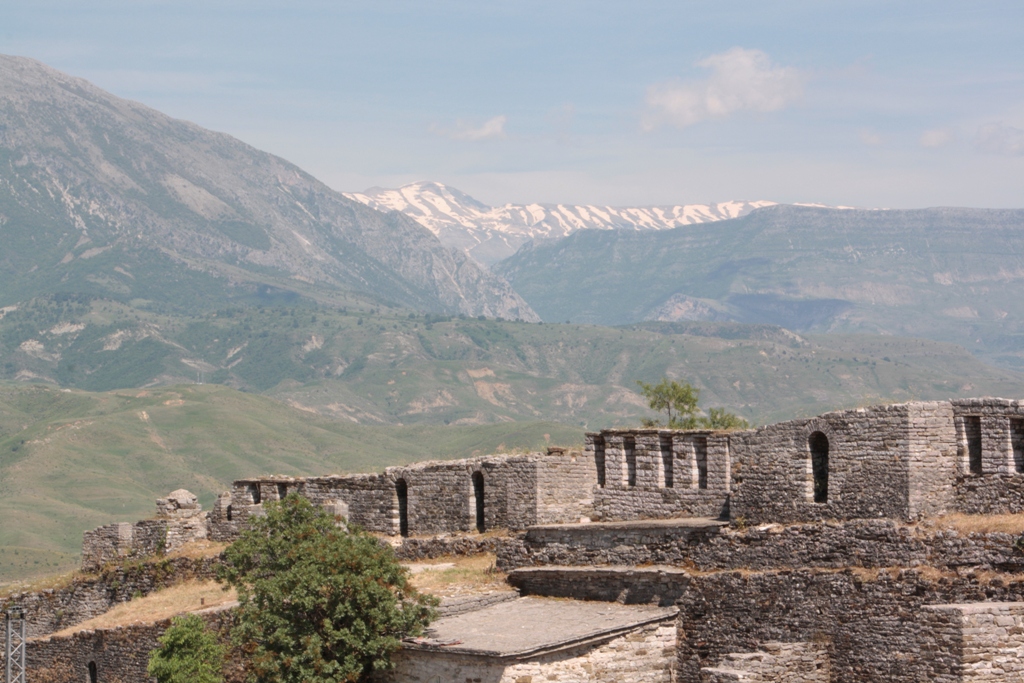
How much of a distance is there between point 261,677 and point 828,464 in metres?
10.4

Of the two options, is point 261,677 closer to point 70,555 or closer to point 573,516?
point 573,516

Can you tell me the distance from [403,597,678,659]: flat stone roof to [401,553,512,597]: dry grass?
48.5 inches

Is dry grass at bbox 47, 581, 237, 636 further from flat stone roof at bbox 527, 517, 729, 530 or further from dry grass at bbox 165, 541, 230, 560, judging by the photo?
flat stone roof at bbox 527, 517, 729, 530

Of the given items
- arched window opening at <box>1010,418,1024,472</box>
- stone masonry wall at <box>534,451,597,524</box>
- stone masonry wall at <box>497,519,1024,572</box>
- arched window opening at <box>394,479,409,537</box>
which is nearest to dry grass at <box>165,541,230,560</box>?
arched window opening at <box>394,479,409,537</box>

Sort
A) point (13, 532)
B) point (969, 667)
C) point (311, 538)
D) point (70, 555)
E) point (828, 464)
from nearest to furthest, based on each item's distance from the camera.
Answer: point (969, 667)
point (828, 464)
point (311, 538)
point (70, 555)
point (13, 532)

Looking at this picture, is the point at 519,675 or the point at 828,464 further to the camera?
the point at 828,464

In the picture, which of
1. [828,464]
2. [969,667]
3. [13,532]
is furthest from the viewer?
[13,532]

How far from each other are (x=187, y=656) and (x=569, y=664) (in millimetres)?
11277

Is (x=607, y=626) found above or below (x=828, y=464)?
below

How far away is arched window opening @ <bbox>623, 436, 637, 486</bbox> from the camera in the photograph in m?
29.8

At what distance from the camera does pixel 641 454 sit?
2936cm

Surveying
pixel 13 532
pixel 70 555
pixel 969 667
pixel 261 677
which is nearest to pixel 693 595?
pixel 969 667

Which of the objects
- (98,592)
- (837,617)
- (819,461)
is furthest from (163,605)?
(837,617)

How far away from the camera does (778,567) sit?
24.7 m
